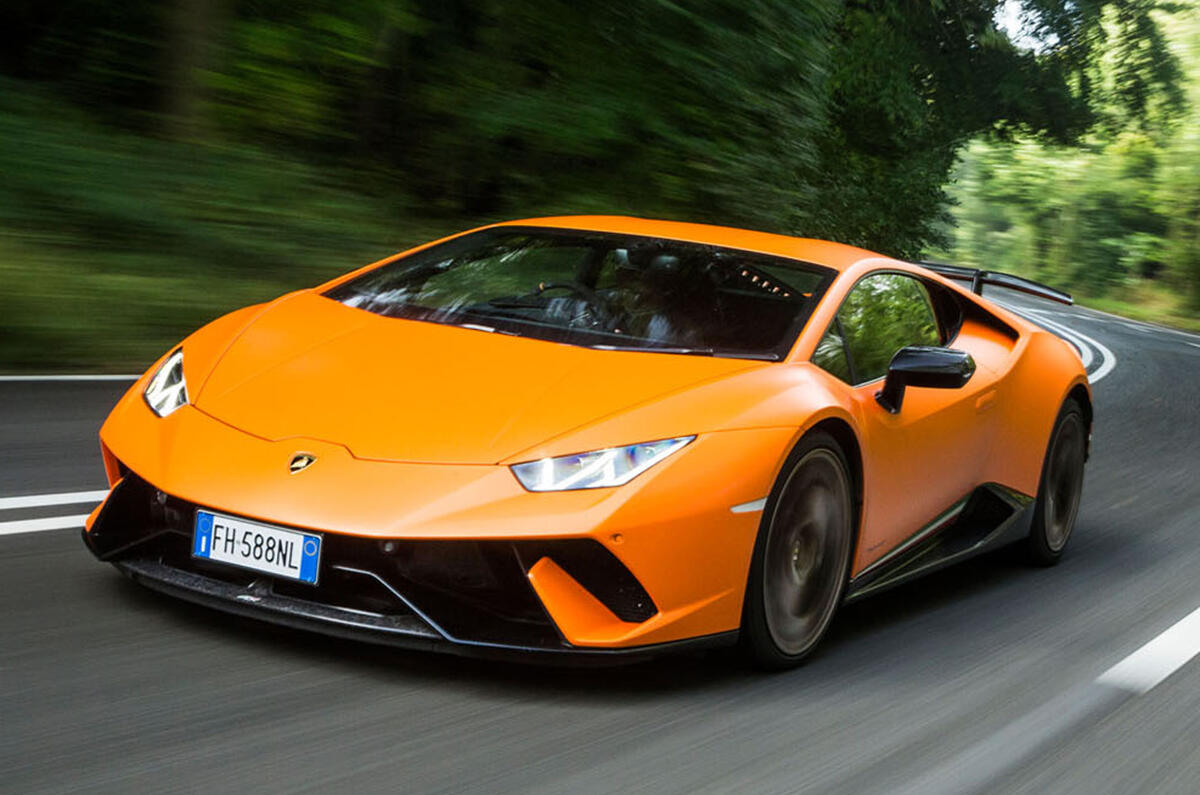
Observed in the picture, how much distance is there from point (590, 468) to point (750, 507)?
0.45 m

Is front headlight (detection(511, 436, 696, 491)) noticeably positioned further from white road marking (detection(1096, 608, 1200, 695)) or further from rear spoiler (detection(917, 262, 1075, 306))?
rear spoiler (detection(917, 262, 1075, 306))

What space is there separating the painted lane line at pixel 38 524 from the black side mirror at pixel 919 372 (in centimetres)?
240

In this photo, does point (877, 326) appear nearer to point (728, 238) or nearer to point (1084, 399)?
point (728, 238)

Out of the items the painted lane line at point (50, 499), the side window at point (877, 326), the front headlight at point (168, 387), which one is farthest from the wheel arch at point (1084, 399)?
the painted lane line at point (50, 499)

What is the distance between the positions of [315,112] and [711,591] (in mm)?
11118

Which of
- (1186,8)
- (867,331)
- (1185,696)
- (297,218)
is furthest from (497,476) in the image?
(1186,8)

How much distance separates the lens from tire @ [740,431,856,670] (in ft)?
12.9

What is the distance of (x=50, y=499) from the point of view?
16.6 feet

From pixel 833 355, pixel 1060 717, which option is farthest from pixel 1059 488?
pixel 1060 717

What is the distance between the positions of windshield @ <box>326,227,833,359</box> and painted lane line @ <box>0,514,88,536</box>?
1.05 metres

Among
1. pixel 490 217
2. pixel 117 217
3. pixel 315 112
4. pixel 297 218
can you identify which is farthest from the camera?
pixel 490 217

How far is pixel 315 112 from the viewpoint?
14.1 m

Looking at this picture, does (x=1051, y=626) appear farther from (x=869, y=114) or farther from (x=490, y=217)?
(x=869, y=114)

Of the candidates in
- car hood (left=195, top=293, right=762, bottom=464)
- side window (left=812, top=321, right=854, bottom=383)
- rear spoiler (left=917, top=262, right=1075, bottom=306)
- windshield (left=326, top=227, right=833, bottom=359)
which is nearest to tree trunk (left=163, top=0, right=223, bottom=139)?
rear spoiler (left=917, top=262, right=1075, bottom=306)
